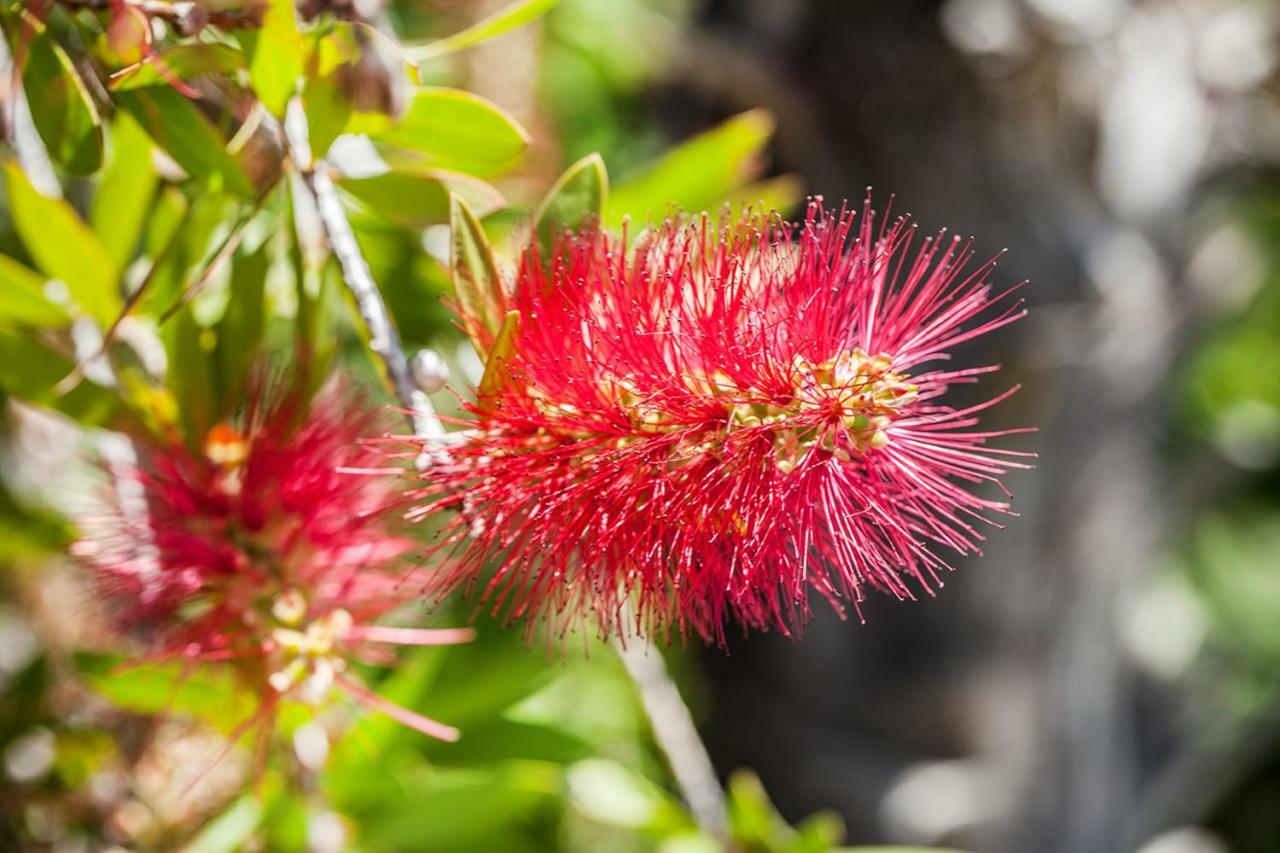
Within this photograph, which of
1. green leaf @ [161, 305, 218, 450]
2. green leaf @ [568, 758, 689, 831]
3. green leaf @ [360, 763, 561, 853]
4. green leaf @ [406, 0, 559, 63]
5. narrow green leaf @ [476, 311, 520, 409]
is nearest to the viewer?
narrow green leaf @ [476, 311, 520, 409]

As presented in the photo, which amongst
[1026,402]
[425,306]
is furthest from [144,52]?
[1026,402]

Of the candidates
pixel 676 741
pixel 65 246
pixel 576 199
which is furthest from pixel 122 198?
pixel 676 741

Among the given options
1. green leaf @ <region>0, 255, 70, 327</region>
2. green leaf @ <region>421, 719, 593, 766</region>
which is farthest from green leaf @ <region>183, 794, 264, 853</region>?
green leaf @ <region>0, 255, 70, 327</region>

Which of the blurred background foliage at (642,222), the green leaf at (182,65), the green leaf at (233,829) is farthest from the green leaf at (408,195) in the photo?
the green leaf at (233,829)

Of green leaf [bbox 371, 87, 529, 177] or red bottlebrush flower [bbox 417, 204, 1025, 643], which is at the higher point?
green leaf [bbox 371, 87, 529, 177]

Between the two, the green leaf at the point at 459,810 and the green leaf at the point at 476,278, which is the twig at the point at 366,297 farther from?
the green leaf at the point at 459,810

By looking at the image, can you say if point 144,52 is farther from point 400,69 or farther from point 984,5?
point 984,5

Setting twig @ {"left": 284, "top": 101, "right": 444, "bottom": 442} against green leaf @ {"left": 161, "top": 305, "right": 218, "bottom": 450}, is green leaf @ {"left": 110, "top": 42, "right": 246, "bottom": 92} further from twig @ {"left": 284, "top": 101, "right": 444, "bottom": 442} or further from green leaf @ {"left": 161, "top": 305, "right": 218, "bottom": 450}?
green leaf @ {"left": 161, "top": 305, "right": 218, "bottom": 450}
